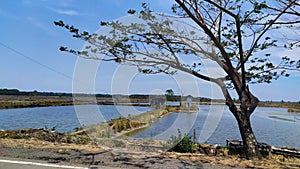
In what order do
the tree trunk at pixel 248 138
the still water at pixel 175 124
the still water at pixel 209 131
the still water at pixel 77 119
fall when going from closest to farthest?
the tree trunk at pixel 248 138 → the still water at pixel 77 119 → the still water at pixel 175 124 → the still water at pixel 209 131

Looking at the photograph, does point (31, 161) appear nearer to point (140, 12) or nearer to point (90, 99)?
point (90, 99)

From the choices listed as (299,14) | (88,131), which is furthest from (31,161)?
(88,131)

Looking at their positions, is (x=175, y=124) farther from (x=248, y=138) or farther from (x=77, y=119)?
(x=77, y=119)

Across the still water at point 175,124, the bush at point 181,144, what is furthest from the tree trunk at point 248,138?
the still water at point 175,124

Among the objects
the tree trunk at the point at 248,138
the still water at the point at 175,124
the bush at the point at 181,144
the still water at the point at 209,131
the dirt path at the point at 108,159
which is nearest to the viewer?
the dirt path at the point at 108,159

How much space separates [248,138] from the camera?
7.57 m

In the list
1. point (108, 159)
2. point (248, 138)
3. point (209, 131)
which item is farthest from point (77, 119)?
point (108, 159)

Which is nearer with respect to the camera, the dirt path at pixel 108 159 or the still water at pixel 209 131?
the dirt path at pixel 108 159

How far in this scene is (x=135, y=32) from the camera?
7945 mm

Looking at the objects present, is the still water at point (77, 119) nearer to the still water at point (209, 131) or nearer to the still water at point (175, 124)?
the still water at point (175, 124)

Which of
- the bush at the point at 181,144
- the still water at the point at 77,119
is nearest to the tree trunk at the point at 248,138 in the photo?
the bush at the point at 181,144

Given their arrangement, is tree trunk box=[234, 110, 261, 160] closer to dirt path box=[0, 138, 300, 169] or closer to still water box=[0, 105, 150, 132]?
dirt path box=[0, 138, 300, 169]

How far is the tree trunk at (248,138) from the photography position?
7.39 m

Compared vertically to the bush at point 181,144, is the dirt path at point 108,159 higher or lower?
higher
